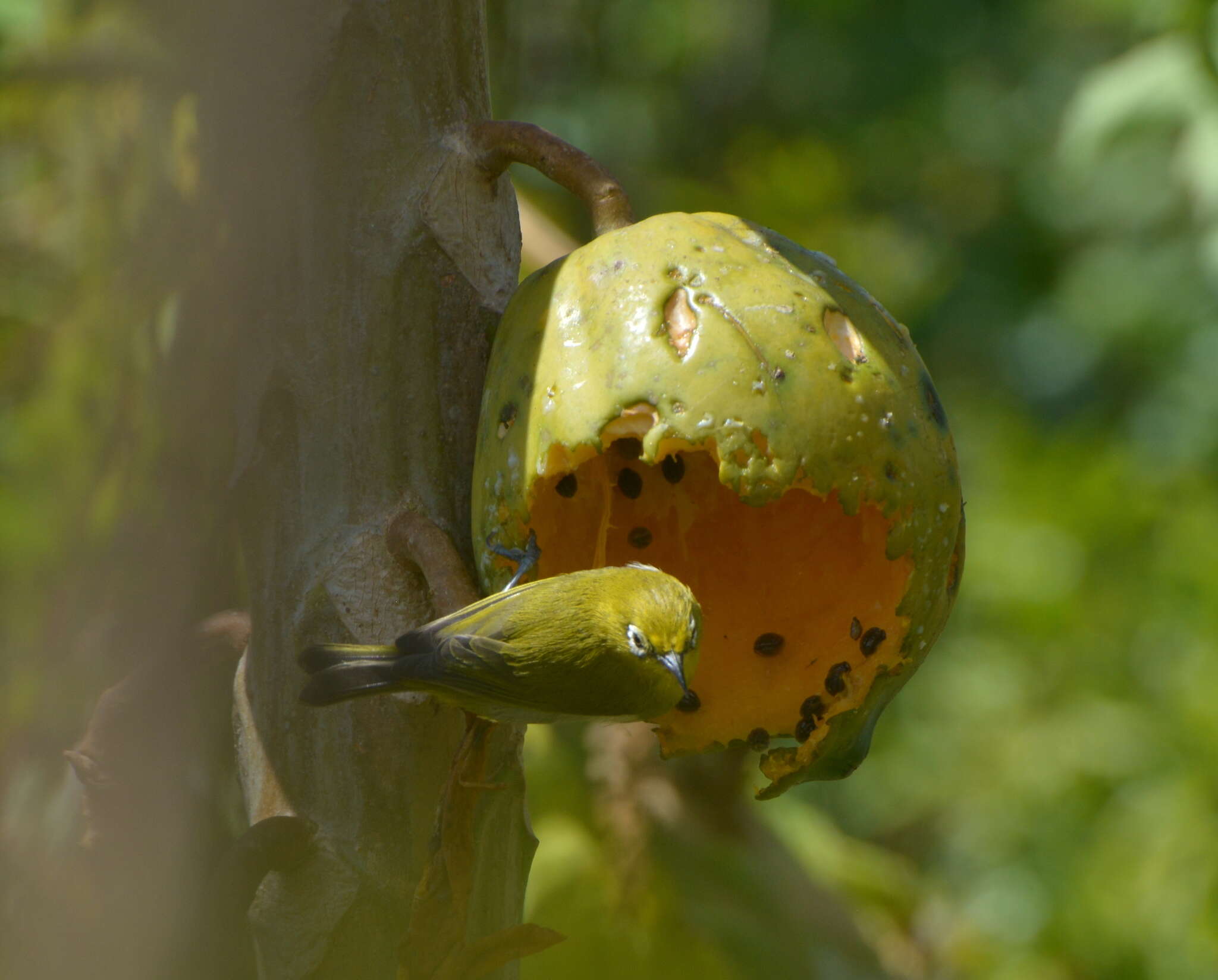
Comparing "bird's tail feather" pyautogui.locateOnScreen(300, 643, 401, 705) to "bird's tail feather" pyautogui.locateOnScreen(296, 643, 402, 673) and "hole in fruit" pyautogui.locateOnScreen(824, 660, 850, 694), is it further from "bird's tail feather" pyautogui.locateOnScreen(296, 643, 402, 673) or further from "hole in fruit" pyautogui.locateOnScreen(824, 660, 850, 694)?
"hole in fruit" pyautogui.locateOnScreen(824, 660, 850, 694)

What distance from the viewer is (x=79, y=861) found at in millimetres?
1467

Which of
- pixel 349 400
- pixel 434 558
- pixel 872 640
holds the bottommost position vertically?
pixel 872 640

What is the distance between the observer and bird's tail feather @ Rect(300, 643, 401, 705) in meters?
1.31

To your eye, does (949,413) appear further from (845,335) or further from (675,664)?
(675,664)

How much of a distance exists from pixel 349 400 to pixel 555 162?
343 mm

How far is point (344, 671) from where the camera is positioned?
1328 millimetres

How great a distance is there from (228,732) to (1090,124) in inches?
103

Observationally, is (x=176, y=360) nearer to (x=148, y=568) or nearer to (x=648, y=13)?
(x=148, y=568)

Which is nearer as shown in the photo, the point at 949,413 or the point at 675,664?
the point at 675,664

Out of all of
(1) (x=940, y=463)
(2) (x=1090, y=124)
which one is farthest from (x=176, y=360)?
(2) (x=1090, y=124)

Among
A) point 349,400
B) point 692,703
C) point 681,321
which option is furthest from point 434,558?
point 692,703

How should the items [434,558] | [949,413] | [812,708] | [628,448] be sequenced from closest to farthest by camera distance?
[434,558] → [812,708] → [628,448] → [949,413]

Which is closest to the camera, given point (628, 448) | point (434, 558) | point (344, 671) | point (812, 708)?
point (344, 671)

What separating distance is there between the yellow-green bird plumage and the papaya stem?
40 cm
